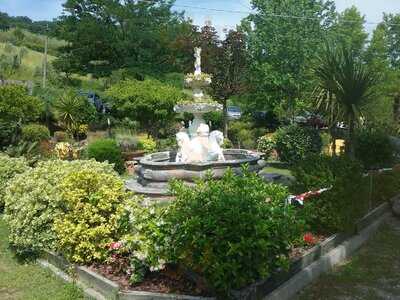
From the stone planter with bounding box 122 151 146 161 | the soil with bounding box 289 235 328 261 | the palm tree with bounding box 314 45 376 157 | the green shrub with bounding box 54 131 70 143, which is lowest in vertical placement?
the soil with bounding box 289 235 328 261

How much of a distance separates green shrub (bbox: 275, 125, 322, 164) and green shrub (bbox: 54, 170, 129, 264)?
9.81 metres

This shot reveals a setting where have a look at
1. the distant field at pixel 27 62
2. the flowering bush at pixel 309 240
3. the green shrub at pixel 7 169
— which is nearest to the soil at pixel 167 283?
the flowering bush at pixel 309 240

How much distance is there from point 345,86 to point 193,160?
434 centimetres

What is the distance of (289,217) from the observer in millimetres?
5148

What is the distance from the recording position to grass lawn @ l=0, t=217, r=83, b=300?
546cm

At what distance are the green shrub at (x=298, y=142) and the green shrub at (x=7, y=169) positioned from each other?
8.41 meters

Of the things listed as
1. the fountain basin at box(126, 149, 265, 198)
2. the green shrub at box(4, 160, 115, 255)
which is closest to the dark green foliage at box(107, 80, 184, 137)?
the fountain basin at box(126, 149, 265, 198)

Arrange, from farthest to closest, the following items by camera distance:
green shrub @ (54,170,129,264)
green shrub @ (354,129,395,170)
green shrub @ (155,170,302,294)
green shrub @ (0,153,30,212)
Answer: green shrub @ (354,129,395,170), green shrub @ (0,153,30,212), green shrub @ (54,170,129,264), green shrub @ (155,170,302,294)

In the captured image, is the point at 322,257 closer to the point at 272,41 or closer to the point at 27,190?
the point at 27,190

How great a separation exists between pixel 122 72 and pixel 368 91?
62.8ft

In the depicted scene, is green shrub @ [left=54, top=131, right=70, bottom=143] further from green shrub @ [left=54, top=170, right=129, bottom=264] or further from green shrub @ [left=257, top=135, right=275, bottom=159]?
green shrub @ [left=54, top=170, right=129, bottom=264]

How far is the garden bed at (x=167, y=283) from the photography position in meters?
4.84

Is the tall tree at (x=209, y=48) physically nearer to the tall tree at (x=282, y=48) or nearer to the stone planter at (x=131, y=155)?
the tall tree at (x=282, y=48)

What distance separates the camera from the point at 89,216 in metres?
6.15
